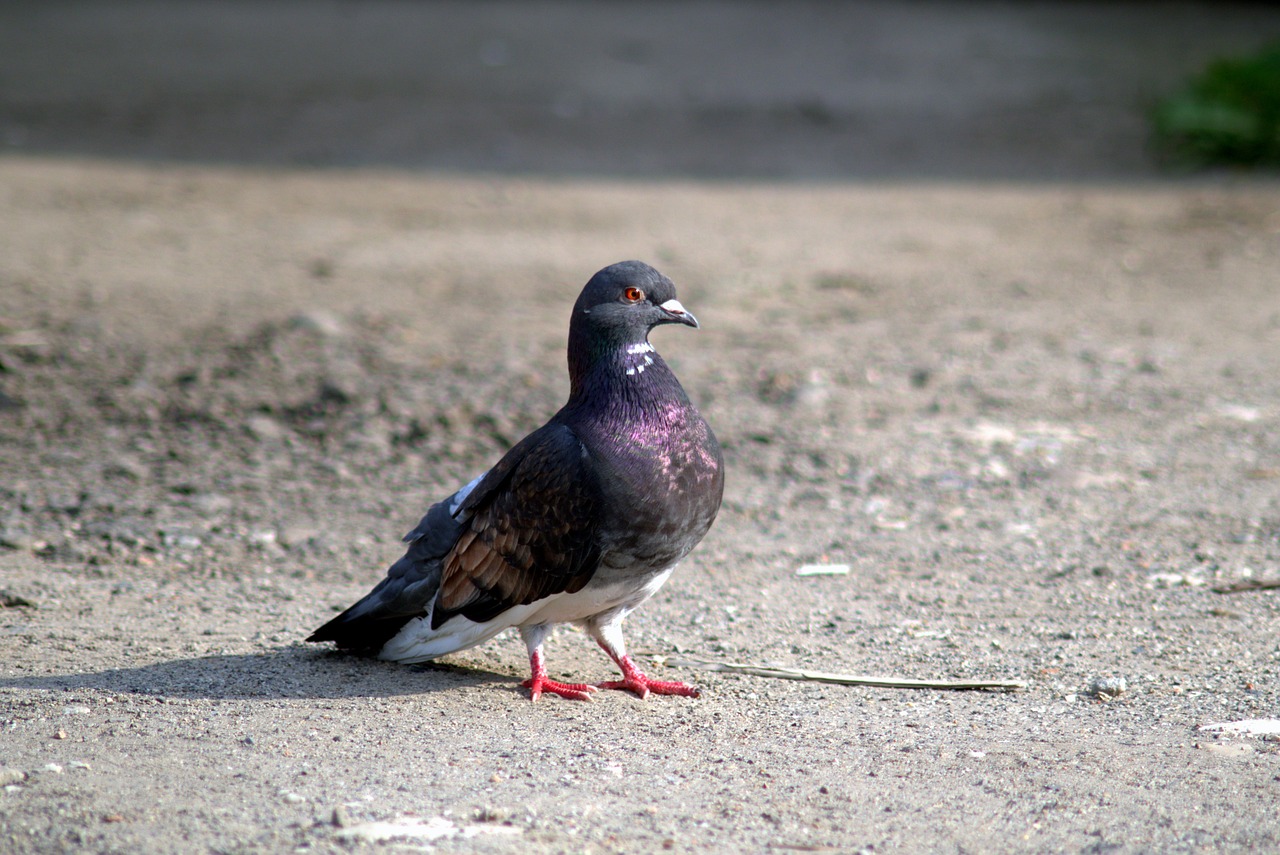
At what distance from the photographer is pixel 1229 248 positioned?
350 inches

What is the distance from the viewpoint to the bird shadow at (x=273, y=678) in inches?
152

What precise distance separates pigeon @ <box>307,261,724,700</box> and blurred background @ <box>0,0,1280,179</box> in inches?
271

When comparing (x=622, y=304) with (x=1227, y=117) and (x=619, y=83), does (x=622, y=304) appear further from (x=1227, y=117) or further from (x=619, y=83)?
(x=619, y=83)

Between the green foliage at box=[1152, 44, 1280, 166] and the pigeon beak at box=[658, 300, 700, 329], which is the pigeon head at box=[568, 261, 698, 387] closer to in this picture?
the pigeon beak at box=[658, 300, 700, 329]

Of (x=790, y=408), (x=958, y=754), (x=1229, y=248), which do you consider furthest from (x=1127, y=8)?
(x=958, y=754)

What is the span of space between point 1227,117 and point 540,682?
860 cm

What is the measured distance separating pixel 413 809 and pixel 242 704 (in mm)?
845

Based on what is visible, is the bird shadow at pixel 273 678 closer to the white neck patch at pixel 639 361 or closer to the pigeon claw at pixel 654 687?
the pigeon claw at pixel 654 687

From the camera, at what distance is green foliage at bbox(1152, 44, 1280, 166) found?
10.5 meters

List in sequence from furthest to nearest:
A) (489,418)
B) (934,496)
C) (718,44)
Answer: (718,44), (489,418), (934,496)

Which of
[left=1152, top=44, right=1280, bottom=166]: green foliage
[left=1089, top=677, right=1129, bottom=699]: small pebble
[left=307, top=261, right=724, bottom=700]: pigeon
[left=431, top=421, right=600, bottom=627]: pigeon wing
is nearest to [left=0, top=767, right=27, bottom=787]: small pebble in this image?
[left=307, top=261, right=724, bottom=700]: pigeon

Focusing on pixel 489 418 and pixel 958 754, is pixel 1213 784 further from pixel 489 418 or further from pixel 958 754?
pixel 489 418

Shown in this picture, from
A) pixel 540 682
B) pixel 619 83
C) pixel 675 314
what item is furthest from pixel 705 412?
pixel 619 83

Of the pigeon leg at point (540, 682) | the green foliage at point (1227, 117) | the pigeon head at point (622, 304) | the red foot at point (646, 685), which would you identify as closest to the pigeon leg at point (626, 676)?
the red foot at point (646, 685)
